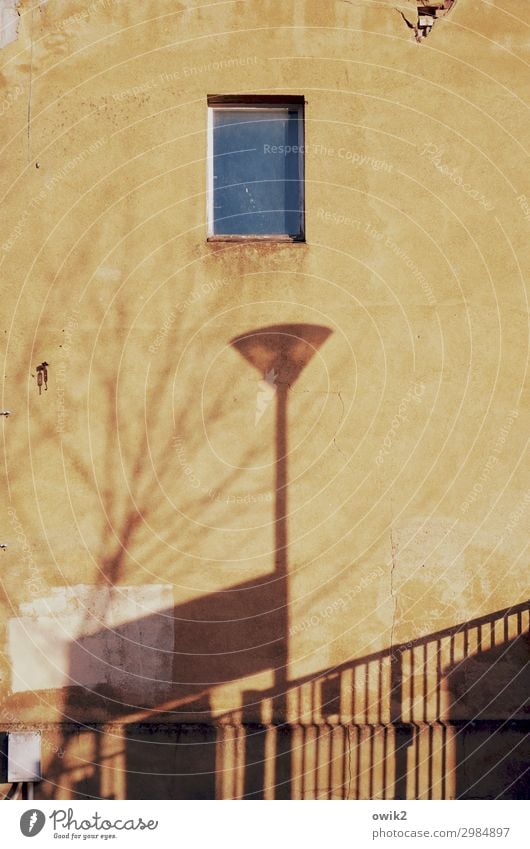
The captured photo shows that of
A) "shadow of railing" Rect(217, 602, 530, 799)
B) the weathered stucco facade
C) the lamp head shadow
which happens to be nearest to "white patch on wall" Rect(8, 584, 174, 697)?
the weathered stucco facade

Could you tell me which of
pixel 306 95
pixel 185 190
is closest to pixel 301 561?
pixel 185 190

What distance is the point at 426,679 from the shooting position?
711 cm

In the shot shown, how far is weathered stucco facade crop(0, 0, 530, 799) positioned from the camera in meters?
7.07

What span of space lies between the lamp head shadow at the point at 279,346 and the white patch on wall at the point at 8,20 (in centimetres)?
353

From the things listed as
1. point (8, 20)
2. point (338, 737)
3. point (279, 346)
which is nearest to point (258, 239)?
point (279, 346)

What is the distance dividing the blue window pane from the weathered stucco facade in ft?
0.76

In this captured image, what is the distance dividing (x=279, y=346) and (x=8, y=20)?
3978 millimetres

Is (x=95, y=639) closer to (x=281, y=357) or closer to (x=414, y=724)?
(x=414, y=724)

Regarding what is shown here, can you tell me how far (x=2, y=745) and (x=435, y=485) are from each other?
4570mm

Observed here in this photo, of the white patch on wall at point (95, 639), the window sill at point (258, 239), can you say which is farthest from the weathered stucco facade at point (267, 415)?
the window sill at point (258, 239)

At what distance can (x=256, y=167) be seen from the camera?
24.6ft

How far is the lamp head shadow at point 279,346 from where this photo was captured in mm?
7203

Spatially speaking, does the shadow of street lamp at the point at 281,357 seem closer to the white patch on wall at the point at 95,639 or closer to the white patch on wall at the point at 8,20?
the white patch on wall at the point at 95,639

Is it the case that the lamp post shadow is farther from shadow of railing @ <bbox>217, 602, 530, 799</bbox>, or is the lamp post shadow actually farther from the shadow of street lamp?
shadow of railing @ <bbox>217, 602, 530, 799</bbox>
